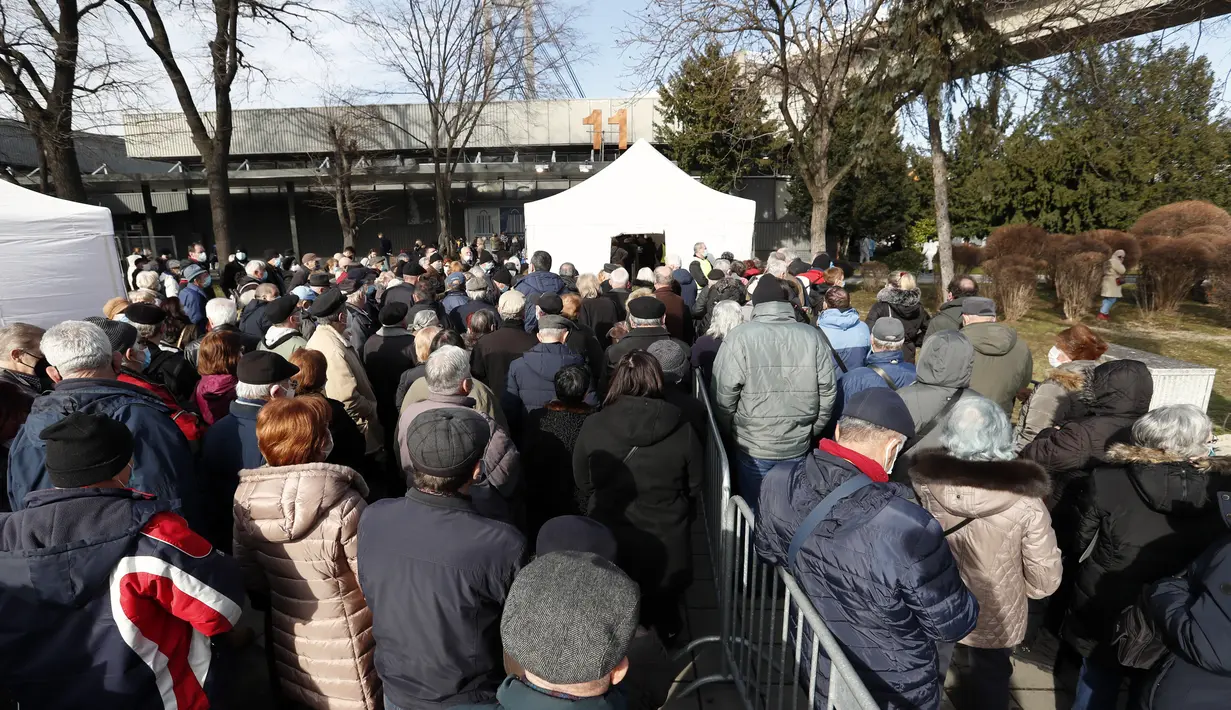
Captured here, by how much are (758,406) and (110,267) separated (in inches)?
367

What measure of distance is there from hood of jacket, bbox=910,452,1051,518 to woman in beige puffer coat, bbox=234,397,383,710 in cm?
226

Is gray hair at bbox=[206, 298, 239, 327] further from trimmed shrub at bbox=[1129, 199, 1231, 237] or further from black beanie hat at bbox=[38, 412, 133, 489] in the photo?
trimmed shrub at bbox=[1129, 199, 1231, 237]

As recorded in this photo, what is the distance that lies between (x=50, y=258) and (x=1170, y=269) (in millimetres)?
19382

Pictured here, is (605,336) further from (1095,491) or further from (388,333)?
(1095,491)

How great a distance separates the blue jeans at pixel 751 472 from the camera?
4098 millimetres

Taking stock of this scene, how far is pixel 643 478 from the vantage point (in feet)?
10.0

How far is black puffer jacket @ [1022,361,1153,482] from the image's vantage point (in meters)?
3.27

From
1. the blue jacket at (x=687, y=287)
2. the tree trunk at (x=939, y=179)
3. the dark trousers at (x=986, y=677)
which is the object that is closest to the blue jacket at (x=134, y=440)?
the dark trousers at (x=986, y=677)

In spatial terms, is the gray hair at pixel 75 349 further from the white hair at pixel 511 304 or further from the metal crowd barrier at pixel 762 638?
the metal crowd barrier at pixel 762 638

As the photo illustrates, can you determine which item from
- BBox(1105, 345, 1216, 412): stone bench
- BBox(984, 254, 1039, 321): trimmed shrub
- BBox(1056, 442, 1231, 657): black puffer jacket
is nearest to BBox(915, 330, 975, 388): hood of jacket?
BBox(1056, 442, 1231, 657): black puffer jacket

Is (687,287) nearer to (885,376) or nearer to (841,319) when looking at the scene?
(841,319)

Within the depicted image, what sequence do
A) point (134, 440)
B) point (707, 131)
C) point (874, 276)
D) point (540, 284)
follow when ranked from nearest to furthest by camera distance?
point (134, 440)
point (540, 284)
point (874, 276)
point (707, 131)

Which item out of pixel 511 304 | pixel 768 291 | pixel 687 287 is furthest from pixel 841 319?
pixel 687 287

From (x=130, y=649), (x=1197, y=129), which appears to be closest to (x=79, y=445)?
(x=130, y=649)
